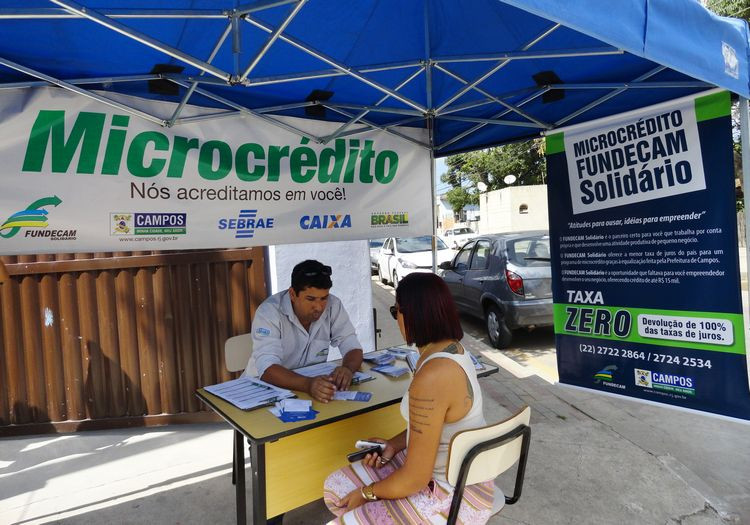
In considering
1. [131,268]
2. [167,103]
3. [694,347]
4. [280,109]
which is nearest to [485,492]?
[694,347]

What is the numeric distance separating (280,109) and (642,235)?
257 centimetres

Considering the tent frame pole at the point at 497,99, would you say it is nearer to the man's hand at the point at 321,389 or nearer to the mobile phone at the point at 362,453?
the man's hand at the point at 321,389

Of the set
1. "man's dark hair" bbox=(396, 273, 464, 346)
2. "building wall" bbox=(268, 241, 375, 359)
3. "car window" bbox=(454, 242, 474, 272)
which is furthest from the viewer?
"car window" bbox=(454, 242, 474, 272)

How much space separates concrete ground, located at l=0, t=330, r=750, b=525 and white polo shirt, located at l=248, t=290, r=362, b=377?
36.4 inches

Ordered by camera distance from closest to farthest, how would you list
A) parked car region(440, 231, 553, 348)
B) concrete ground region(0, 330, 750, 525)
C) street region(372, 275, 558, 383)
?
concrete ground region(0, 330, 750, 525) → street region(372, 275, 558, 383) → parked car region(440, 231, 553, 348)

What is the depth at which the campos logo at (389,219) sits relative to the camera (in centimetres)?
390

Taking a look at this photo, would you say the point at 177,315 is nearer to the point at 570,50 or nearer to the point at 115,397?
the point at 115,397

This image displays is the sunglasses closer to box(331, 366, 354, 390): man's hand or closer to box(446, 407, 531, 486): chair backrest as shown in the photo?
box(331, 366, 354, 390): man's hand

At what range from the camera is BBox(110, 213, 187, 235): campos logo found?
113 inches

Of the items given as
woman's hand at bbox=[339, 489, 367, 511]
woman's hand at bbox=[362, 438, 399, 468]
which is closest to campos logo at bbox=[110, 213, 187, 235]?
woman's hand at bbox=[362, 438, 399, 468]

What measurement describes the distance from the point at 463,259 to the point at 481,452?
640 centimetres

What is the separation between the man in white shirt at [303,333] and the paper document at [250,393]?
0.08 metres

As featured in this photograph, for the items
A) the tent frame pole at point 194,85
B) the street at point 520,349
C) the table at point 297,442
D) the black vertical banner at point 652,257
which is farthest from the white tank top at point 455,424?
the street at point 520,349

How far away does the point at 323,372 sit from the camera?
288 centimetres
